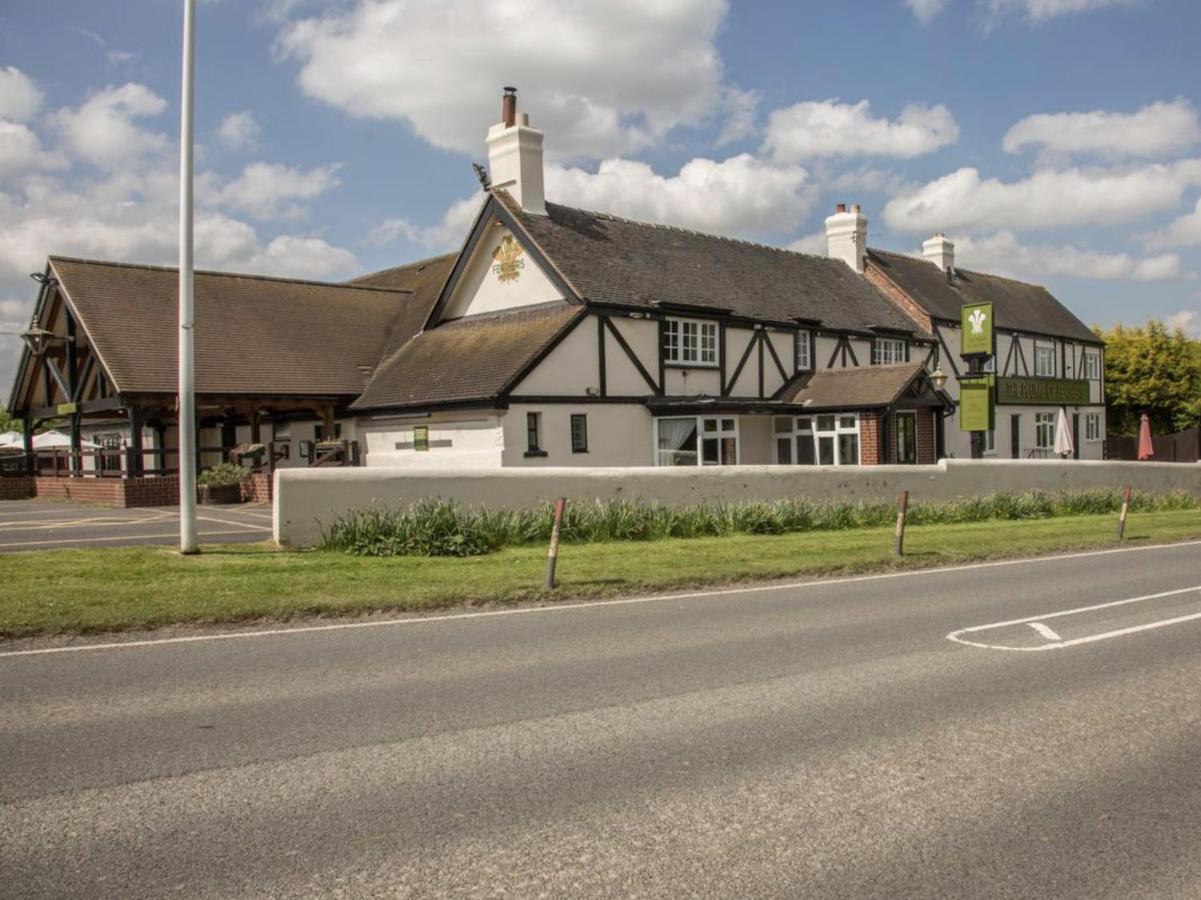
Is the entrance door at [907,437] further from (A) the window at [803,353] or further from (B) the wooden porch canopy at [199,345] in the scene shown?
(B) the wooden porch canopy at [199,345]

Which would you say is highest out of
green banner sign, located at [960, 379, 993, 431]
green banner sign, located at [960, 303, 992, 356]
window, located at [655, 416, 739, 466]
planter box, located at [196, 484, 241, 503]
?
green banner sign, located at [960, 303, 992, 356]

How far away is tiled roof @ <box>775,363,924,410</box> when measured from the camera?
94.9 feet

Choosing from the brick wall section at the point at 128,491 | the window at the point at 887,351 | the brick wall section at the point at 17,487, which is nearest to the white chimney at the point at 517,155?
the brick wall section at the point at 128,491

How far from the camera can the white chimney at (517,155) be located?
28.1m

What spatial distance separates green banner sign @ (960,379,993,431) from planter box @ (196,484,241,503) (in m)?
23.4

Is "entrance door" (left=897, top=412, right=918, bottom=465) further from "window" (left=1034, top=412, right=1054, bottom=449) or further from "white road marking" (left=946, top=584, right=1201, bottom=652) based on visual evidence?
"white road marking" (left=946, top=584, right=1201, bottom=652)

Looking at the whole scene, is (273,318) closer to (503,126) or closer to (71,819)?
(503,126)

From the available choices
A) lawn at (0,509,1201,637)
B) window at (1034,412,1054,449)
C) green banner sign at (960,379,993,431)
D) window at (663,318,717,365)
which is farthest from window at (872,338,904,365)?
lawn at (0,509,1201,637)

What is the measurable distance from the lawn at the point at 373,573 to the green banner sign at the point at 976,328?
65.4 ft

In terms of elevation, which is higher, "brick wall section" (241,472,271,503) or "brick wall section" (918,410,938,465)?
"brick wall section" (918,410,938,465)

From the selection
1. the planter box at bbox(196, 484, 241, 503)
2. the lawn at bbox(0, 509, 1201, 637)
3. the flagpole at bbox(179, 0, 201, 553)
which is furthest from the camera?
the planter box at bbox(196, 484, 241, 503)

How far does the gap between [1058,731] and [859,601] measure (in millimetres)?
5247

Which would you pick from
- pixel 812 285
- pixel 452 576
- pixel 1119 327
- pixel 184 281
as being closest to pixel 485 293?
pixel 812 285

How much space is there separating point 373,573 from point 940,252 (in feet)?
124
